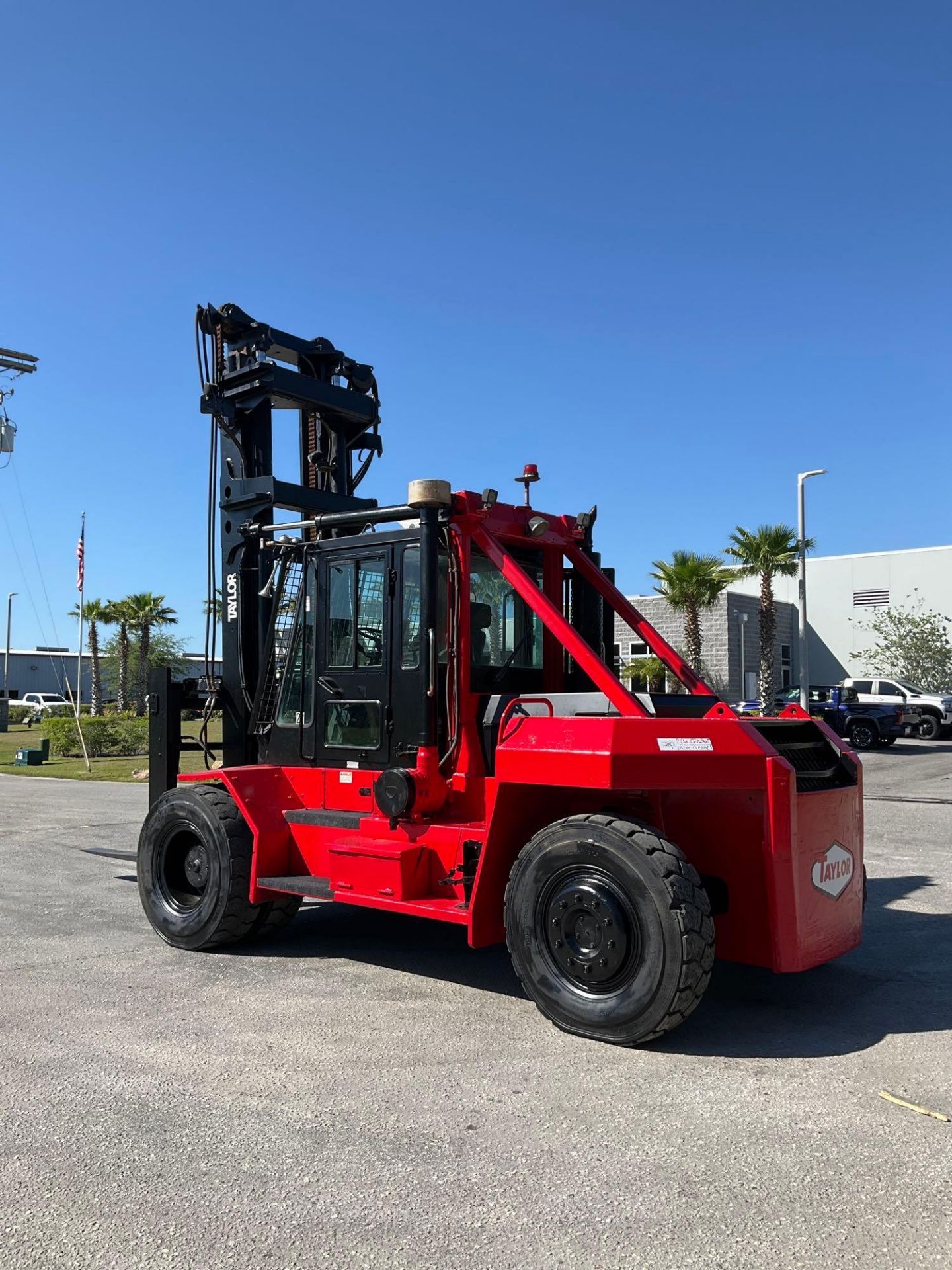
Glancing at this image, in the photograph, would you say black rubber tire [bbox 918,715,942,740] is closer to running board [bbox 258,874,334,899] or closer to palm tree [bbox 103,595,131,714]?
running board [bbox 258,874,334,899]

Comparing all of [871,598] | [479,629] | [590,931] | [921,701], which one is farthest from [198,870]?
[871,598]

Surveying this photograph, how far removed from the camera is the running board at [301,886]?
6422 mm

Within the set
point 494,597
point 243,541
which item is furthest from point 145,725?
point 494,597

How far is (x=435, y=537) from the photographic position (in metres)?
6.25

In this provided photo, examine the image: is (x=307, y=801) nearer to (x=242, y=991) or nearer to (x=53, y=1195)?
(x=242, y=991)

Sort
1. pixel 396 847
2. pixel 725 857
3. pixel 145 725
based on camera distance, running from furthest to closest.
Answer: pixel 145 725 → pixel 396 847 → pixel 725 857

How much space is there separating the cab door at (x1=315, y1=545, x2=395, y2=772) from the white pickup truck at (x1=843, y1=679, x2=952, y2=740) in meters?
30.0

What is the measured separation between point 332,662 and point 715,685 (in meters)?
33.1

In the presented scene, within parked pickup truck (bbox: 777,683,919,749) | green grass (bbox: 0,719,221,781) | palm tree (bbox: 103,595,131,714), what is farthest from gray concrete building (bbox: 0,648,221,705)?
parked pickup truck (bbox: 777,683,919,749)

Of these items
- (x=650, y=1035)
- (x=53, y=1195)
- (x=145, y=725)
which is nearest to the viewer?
(x=53, y=1195)

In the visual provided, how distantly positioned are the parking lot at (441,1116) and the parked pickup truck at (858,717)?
24066 mm

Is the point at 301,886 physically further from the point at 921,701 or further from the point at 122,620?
the point at 122,620

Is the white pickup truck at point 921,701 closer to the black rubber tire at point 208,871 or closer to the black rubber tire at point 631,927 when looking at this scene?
the black rubber tire at point 208,871

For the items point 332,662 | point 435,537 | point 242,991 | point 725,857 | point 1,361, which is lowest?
point 242,991
